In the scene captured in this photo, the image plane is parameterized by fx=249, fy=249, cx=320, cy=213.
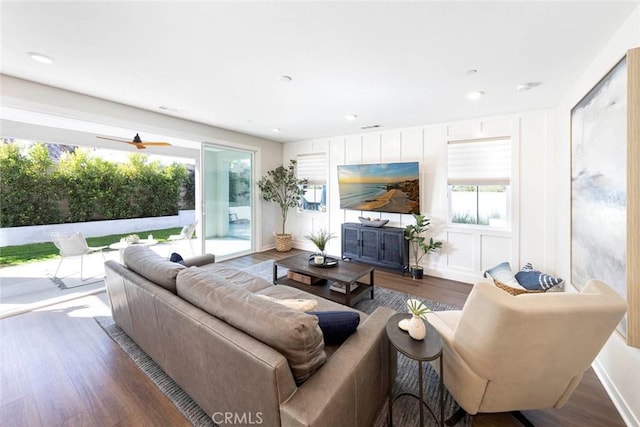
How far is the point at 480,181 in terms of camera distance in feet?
12.5

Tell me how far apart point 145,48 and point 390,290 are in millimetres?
3746

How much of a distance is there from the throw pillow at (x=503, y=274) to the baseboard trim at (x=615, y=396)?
1.09 meters

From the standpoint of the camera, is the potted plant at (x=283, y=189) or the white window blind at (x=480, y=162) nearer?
the white window blind at (x=480, y=162)

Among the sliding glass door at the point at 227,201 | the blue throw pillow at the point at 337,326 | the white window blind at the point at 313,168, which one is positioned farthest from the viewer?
the white window blind at the point at 313,168

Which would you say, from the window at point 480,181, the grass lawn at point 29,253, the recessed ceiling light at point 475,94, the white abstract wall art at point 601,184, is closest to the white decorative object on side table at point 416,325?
the white abstract wall art at point 601,184

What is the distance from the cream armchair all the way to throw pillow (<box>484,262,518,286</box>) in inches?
78.1

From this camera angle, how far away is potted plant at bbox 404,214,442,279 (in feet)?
13.1

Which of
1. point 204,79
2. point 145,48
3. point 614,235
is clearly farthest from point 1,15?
point 614,235

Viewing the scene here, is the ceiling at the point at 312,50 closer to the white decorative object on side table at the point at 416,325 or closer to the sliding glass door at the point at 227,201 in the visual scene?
the sliding glass door at the point at 227,201

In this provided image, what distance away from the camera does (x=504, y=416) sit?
1.55 meters

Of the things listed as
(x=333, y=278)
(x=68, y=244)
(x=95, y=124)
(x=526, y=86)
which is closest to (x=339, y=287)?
(x=333, y=278)

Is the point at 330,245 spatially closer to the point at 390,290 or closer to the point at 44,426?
the point at 390,290

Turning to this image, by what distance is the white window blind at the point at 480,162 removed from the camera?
3646mm

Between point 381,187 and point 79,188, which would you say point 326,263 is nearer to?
point 381,187
